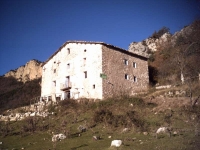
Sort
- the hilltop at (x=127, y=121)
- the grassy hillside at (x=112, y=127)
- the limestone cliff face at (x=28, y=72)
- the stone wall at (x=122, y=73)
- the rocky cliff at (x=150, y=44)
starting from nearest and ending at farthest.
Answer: the hilltop at (x=127, y=121) → the grassy hillside at (x=112, y=127) → the stone wall at (x=122, y=73) → the rocky cliff at (x=150, y=44) → the limestone cliff face at (x=28, y=72)

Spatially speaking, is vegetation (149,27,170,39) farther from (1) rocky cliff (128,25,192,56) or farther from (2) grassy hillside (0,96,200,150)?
(2) grassy hillside (0,96,200,150)

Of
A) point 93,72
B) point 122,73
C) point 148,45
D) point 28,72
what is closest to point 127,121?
point 93,72

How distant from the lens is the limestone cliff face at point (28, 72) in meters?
70.2

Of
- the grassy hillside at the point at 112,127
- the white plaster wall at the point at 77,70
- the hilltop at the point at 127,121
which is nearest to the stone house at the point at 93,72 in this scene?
the white plaster wall at the point at 77,70

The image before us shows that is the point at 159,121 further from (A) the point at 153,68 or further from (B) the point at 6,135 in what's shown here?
(A) the point at 153,68

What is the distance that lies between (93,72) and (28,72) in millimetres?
47098

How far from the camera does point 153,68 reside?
4288 centimetres

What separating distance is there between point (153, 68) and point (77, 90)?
17.7 meters

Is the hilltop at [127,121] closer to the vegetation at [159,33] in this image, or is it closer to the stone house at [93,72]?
the stone house at [93,72]

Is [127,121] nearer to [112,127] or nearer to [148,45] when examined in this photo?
[112,127]

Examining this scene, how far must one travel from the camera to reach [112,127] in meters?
17.7

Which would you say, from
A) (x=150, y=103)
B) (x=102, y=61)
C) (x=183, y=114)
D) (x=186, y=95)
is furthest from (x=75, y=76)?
(x=183, y=114)

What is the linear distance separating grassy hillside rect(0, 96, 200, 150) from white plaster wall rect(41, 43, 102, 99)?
484cm

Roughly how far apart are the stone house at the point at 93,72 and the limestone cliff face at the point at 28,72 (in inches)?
1333
